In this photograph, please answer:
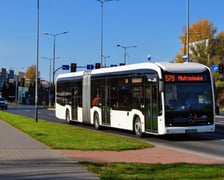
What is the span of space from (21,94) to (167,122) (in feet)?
397

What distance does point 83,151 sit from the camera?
1437 centimetres

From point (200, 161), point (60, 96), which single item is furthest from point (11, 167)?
point (60, 96)

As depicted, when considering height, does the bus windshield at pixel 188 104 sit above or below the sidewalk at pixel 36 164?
above

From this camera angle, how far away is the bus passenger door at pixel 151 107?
19234 mm

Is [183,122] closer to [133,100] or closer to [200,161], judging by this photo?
[133,100]

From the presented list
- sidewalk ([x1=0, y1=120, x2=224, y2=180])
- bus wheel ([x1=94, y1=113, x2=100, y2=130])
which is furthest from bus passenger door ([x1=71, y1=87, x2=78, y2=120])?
sidewalk ([x1=0, y1=120, x2=224, y2=180])

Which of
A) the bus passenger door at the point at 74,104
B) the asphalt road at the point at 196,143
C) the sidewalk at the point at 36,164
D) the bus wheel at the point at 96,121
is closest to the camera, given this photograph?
the sidewalk at the point at 36,164

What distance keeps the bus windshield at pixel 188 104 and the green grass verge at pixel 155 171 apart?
298 inches

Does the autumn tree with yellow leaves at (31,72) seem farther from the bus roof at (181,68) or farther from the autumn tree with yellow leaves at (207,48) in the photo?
the bus roof at (181,68)

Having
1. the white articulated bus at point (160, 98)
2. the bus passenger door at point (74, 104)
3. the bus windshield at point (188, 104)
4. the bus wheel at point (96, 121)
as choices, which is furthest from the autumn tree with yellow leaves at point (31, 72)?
the bus windshield at point (188, 104)

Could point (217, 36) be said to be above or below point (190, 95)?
above

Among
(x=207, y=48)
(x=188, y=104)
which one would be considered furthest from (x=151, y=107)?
(x=207, y=48)

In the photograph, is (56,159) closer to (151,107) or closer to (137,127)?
(151,107)

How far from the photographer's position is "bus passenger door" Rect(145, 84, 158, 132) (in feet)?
63.1
